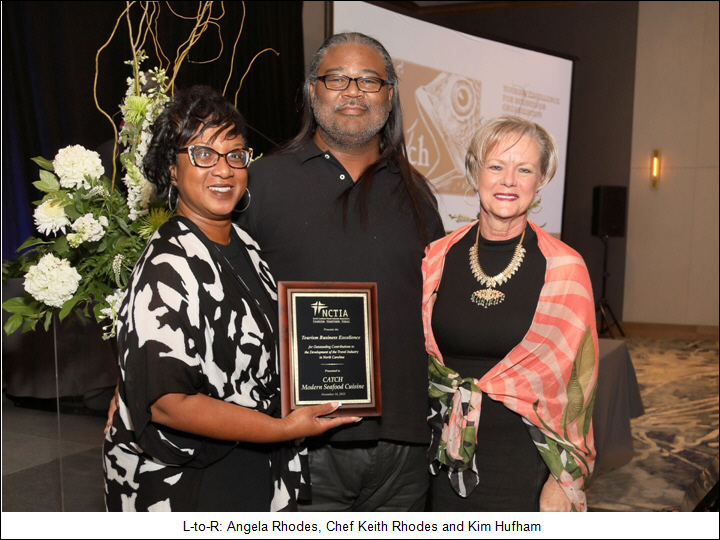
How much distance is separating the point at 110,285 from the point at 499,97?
561 cm

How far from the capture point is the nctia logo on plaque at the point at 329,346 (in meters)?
1.58

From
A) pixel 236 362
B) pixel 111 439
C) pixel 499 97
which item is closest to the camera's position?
pixel 236 362

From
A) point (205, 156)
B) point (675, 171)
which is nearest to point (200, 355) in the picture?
point (205, 156)

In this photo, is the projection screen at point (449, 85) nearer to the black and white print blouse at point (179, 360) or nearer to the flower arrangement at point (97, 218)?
the flower arrangement at point (97, 218)

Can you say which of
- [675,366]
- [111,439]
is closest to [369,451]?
[111,439]

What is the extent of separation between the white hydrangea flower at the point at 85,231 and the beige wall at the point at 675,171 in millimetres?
9222

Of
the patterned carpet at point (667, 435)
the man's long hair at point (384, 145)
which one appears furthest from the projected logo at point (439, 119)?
the man's long hair at point (384, 145)

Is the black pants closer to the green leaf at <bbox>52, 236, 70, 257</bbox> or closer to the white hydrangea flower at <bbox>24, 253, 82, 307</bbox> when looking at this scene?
the white hydrangea flower at <bbox>24, 253, 82, 307</bbox>

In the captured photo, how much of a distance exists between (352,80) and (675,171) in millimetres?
8839

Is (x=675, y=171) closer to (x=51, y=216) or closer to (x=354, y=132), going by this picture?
(x=354, y=132)

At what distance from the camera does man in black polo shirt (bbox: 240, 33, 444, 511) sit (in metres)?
1.91

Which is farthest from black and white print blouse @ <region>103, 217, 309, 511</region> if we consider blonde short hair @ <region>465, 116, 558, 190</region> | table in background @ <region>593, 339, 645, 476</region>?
table in background @ <region>593, 339, 645, 476</region>

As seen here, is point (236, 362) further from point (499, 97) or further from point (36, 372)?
point (499, 97)

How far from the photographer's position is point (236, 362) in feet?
5.06
